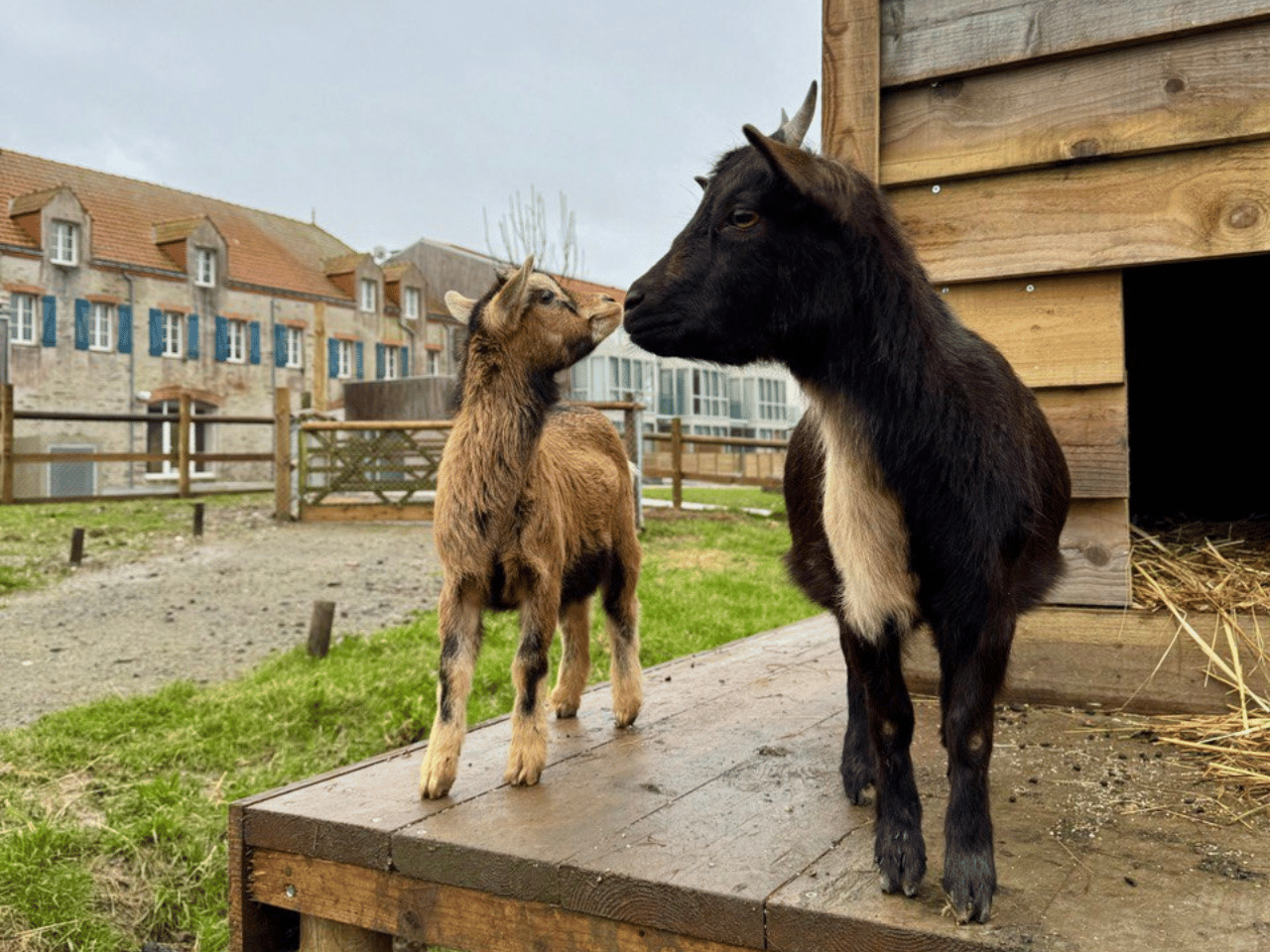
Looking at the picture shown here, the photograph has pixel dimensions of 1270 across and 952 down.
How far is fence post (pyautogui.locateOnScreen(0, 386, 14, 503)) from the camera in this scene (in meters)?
13.4

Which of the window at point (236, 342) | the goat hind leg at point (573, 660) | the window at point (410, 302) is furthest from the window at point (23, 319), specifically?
the goat hind leg at point (573, 660)

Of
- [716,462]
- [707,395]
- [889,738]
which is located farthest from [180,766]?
[707,395]

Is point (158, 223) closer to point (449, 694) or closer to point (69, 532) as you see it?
point (69, 532)

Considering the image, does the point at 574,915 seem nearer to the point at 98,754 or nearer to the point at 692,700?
the point at 692,700

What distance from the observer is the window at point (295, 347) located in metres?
31.6

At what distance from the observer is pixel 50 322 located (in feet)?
83.2

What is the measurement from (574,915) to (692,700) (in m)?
1.69

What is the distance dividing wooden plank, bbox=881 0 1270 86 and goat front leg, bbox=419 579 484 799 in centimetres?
250

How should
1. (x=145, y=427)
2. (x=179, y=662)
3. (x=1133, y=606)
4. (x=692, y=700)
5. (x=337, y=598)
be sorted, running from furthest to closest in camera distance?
1. (x=145, y=427)
2. (x=337, y=598)
3. (x=179, y=662)
4. (x=692, y=700)
5. (x=1133, y=606)

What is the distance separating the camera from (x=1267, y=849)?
2.27m

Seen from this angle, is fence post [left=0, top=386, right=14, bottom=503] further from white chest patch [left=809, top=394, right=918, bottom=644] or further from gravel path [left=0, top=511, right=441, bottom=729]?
white chest patch [left=809, top=394, right=918, bottom=644]

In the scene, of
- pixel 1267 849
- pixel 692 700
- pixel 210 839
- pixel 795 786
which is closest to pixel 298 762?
pixel 210 839

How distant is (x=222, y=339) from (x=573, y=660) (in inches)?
1132

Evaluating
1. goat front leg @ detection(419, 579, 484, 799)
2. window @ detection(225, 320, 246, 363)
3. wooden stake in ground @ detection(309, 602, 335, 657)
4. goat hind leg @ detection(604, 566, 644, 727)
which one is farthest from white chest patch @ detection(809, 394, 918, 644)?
window @ detection(225, 320, 246, 363)
